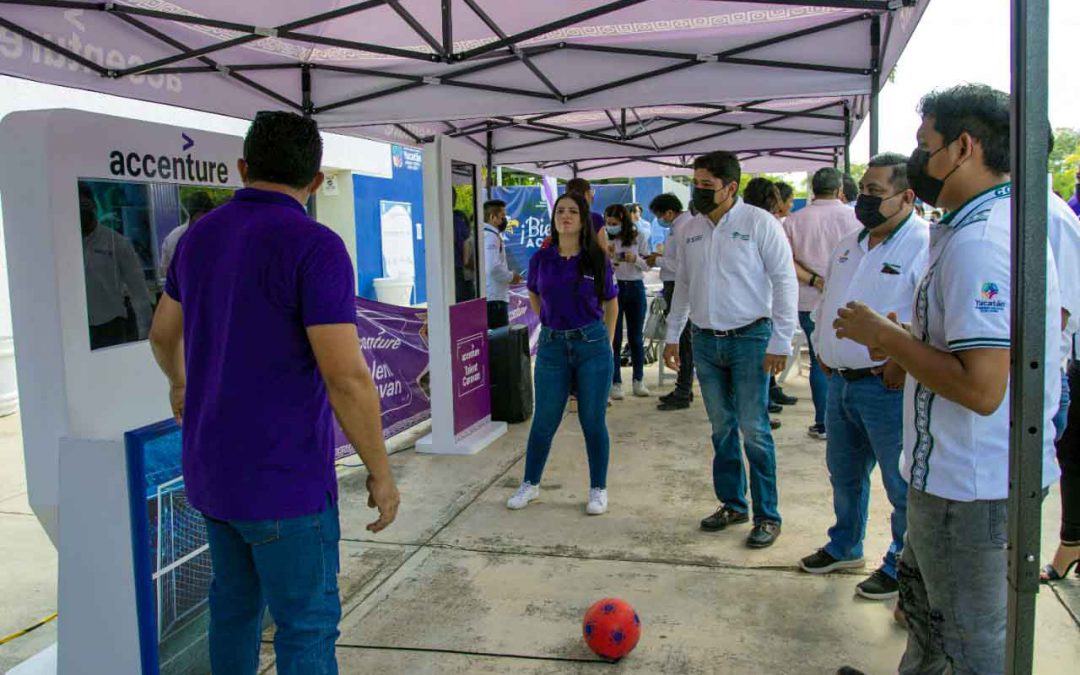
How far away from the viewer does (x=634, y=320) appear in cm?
813

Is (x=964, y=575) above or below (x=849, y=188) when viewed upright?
below

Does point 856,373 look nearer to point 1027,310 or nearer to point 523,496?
point 1027,310

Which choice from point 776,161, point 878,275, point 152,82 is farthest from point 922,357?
point 776,161

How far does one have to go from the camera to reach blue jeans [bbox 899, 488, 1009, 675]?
1.91 metres

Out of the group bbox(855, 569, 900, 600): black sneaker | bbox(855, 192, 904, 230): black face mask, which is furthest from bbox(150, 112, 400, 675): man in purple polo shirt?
bbox(855, 569, 900, 600): black sneaker

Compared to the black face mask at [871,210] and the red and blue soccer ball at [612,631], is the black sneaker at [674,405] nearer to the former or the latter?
the black face mask at [871,210]

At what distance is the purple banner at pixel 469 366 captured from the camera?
20.1 ft

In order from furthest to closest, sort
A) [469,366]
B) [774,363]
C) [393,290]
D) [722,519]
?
[393,290], [469,366], [722,519], [774,363]

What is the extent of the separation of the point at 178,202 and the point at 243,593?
4.92 feet

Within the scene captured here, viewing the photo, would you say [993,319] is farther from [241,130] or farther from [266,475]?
[241,130]

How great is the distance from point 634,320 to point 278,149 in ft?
20.5

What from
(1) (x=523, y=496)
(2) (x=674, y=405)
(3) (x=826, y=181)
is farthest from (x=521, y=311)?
(1) (x=523, y=496)

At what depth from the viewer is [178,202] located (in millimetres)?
3035

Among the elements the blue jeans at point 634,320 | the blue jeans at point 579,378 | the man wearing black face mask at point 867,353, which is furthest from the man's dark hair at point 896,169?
the blue jeans at point 634,320
